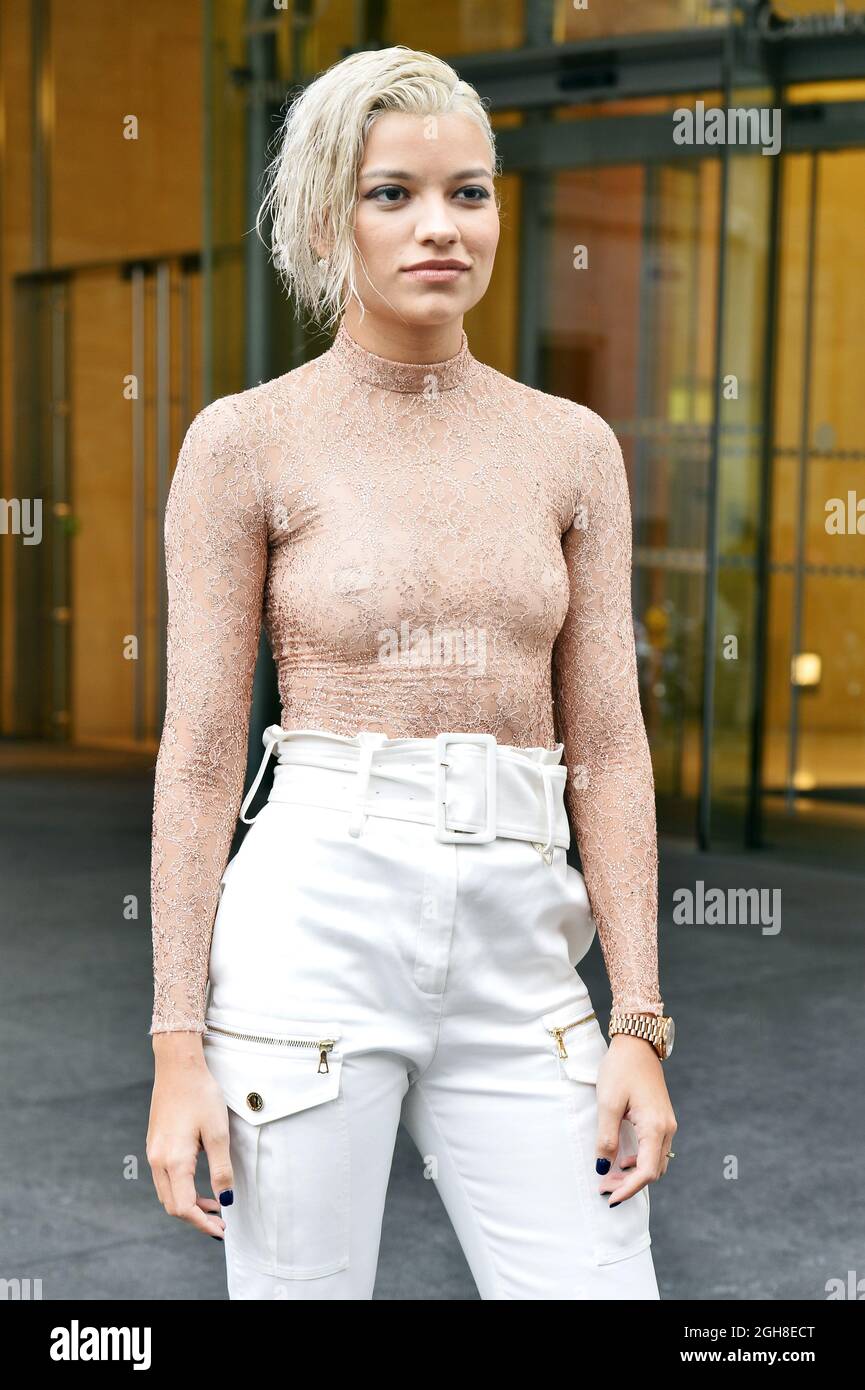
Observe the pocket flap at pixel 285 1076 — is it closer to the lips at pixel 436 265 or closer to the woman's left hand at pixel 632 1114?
the woman's left hand at pixel 632 1114

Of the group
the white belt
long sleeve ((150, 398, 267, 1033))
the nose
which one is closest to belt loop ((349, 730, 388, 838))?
the white belt

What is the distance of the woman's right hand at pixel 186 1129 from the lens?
1545mm

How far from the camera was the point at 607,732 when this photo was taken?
1698mm

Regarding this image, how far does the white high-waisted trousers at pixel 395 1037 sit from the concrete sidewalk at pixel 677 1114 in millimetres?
1860

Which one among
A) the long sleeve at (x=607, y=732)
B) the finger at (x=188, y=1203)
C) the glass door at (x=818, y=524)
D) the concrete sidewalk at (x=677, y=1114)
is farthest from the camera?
the glass door at (x=818, y=524)

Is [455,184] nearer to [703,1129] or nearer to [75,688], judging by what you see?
[703,1129]

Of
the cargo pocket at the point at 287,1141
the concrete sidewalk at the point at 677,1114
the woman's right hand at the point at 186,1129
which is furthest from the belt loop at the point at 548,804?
the concrete sidewalk at the point at 677,1114

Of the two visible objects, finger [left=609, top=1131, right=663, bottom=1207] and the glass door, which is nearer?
finger [left=609, top=1131, right=663, bottom=1207]

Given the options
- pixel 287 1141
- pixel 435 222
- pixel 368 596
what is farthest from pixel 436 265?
pixel 287 1141

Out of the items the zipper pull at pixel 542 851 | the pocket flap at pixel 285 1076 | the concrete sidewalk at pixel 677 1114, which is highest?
the zipper pull at pixel 542 851

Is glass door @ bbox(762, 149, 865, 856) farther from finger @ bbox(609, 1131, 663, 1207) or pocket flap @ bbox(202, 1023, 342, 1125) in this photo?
pocket flap @ bbox(202, 1023, 342, 1125)

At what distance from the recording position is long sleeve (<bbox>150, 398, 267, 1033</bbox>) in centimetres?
158

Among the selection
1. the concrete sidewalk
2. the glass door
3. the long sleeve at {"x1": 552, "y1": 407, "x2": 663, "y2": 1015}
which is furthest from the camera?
the glass door

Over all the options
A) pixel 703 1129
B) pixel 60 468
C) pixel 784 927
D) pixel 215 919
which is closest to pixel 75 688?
pixel 60 468
